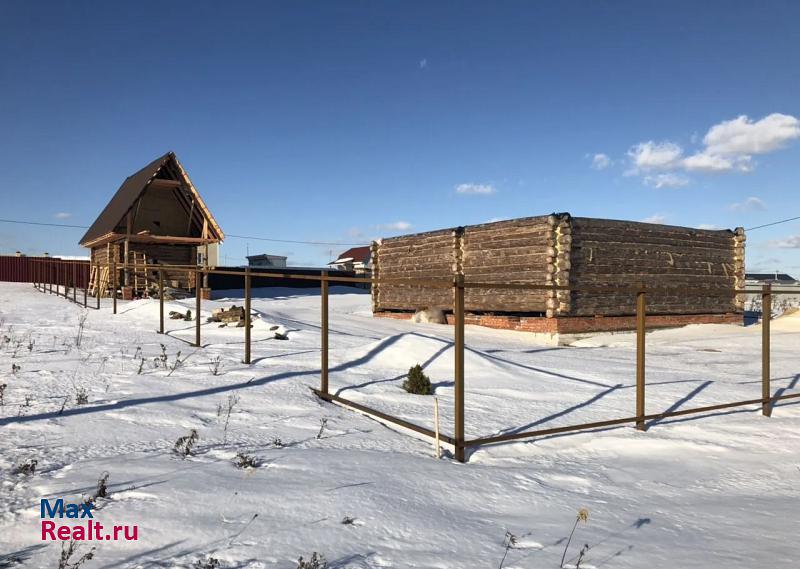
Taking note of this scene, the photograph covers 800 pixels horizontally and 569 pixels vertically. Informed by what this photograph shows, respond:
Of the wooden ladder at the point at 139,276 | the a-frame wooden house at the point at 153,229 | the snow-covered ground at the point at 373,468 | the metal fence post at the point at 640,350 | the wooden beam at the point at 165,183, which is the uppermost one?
the wooden beam at the point at 165,183

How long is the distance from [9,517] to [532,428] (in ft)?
14.4

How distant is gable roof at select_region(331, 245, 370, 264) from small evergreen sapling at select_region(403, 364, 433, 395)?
61.0 meters

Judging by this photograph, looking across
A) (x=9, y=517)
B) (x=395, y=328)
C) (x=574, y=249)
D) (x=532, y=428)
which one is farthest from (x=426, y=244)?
(x=9, y=517)

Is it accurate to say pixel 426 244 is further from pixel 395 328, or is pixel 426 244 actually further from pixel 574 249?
pixel 574 249

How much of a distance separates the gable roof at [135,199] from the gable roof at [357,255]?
4323cm

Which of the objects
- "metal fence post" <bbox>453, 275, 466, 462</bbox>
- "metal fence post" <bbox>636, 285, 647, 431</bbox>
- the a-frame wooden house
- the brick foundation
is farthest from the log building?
"metal fence post" <bbox>453, 275, 466, 462</bbox>

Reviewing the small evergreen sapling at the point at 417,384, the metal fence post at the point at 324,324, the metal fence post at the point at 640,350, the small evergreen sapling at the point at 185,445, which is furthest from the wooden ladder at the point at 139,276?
the metal fence post at the point at 640,350

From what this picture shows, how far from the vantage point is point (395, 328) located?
17.6 m

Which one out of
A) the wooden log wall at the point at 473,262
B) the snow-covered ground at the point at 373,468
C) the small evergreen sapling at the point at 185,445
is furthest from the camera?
the wooden log wall at the point at 473,262

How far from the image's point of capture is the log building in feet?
52.1

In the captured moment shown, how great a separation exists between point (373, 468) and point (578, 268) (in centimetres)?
1310

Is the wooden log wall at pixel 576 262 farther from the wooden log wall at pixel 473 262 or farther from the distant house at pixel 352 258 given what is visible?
the distant house at pixel 352 258

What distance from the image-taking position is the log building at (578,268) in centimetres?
1587

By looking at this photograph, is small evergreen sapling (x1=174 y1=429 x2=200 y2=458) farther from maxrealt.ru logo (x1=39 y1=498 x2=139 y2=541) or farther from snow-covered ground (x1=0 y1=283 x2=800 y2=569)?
maxrealt.ru logo (x1=39 y1=498 x2=139 y2=541)
